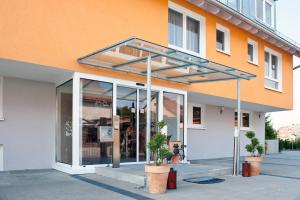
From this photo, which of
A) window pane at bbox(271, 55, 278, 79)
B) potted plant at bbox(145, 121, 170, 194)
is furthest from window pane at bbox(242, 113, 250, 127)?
potted plant at bbox(145, 121, 170, 194)

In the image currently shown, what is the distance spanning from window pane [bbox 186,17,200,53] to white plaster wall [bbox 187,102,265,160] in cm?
407

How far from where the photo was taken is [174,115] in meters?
12.3

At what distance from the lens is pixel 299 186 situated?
8.45 m

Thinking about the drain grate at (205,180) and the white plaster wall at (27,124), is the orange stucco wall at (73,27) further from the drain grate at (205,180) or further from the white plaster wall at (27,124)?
the drain grate at (205,180)

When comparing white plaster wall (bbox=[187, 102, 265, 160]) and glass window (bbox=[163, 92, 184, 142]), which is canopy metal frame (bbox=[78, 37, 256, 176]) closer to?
glass window (bbox=[163, 92, 184, 142])

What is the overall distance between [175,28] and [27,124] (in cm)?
632

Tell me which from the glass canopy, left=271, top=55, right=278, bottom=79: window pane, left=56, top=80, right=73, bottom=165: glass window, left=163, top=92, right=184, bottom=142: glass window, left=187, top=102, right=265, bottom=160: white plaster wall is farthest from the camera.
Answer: left=271, top=55, right=278, bottom=79: window pane

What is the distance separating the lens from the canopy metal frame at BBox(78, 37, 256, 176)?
800 centimetres

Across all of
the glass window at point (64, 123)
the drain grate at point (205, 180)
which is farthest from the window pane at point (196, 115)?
the glass window at point (64, 123)

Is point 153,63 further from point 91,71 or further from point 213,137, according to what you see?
point 213,137

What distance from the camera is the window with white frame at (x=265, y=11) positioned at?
59.2 feet

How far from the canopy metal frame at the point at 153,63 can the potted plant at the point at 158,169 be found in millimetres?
470

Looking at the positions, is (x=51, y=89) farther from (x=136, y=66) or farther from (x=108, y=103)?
(x=136, y=66)

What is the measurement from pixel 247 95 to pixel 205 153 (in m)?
3.43
